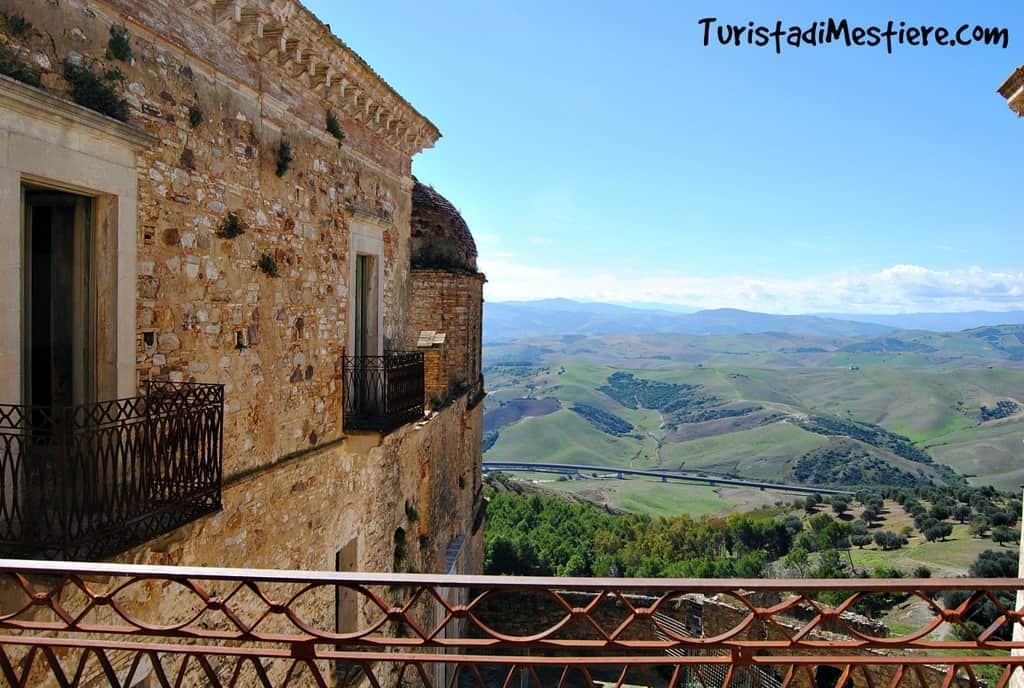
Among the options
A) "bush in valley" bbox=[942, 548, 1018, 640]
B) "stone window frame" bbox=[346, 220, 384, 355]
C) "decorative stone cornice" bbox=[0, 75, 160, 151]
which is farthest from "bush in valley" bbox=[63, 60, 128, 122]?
"bush in valley" bbox=[942, 548, 1018, 640]

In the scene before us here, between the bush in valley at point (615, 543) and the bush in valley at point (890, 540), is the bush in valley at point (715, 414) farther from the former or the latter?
the bush in valley at point (890, 540)

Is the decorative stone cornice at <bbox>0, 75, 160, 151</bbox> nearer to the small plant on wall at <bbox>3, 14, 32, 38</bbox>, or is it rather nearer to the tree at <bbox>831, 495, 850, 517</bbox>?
the small plant on wall at <bbox>3, 14, 32, 38</bbox>

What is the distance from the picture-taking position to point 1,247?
13.6ft

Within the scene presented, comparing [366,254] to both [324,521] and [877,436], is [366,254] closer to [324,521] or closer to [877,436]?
[324,521]

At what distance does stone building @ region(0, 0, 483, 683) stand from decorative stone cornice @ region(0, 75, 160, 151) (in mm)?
16

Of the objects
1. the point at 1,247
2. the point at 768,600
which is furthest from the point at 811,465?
the point at 1,247

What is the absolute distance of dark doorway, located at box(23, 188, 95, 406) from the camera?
5.00 metres

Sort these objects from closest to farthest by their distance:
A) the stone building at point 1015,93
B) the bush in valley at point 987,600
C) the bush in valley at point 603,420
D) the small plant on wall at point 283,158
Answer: the stone building at point 1015,93
the small plant on wall at point 283,158
the bush in valley at point 987,600
the bush in valley at point 603,420

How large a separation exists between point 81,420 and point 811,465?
345 feet

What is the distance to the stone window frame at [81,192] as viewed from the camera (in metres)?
4.18

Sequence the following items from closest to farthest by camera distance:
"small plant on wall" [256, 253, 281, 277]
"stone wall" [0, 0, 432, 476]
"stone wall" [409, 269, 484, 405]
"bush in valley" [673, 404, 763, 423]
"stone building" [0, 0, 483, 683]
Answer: "stone building" [0, 0, 483, 683] → "stone wall" [0, 0, 432, 476] → "small plant on wall" [256, 253, 281, 277] → "stone wall" [409, 269, 484, 405] → "bush in valley" [673, 404, 763, 423]

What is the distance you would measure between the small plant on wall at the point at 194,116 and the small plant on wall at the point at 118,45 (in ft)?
2.52

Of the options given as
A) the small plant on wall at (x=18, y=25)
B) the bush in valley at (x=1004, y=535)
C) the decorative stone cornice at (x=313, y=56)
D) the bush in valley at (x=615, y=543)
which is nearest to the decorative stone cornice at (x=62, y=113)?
the small plant on wall at (x=18, y=25)

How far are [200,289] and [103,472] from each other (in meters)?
2.14
